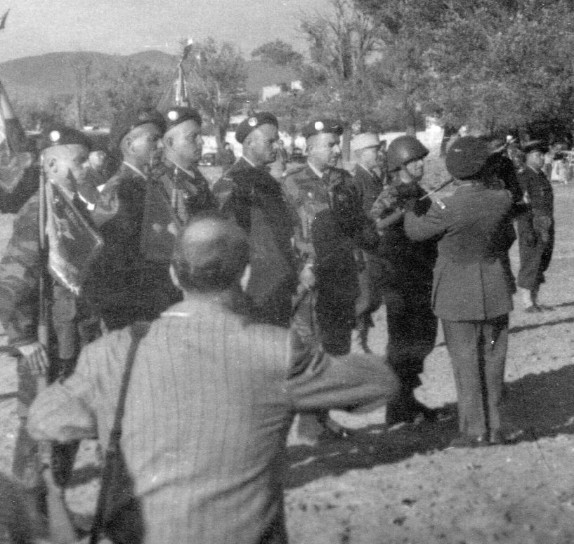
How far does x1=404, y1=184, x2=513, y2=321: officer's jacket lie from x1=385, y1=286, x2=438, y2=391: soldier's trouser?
670 mm

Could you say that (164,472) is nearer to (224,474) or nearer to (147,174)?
(224,474)

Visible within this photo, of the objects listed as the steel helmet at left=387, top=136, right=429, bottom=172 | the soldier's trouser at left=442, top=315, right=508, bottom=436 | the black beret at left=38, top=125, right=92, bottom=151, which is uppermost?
the black beret at left=38, top=125, right=92, bottom=151

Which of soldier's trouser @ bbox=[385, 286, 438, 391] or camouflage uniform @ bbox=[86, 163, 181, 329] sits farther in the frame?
soldier's trouser @ bbox=[385, 286, 438, 391]

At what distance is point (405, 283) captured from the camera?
776cm

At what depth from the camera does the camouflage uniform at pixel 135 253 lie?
612 centimetres

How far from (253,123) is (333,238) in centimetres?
82

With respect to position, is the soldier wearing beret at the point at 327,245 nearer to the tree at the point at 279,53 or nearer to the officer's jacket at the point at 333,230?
the officer's jacket at the point at 333,230

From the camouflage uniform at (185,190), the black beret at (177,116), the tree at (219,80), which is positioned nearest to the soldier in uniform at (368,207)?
the camouflage uniform at (185,190)

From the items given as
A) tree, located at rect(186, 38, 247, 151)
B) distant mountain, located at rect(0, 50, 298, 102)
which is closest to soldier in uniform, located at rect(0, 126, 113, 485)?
tree, located at rect(186, 38, 247, 151)

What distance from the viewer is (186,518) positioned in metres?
3.13

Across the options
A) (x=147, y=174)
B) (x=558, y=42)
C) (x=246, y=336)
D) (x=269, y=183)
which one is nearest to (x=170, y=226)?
(x=147, y=174)

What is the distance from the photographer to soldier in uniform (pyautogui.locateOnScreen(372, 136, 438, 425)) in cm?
764

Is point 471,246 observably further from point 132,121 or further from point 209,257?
point 209,257

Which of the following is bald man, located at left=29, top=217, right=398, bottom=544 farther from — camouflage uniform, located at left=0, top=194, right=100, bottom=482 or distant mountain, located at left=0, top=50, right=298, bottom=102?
distant mountain, located at left=0, top=50, right=298, bottom=102
